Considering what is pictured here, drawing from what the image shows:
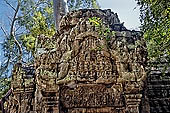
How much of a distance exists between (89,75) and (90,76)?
0.03 m

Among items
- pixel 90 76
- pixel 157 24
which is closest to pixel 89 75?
pixel 90 76

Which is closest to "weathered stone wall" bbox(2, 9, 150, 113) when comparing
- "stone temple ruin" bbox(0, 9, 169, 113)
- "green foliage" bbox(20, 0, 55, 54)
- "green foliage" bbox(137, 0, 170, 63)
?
"stone temple ruin" bbox(0, 9, 169, 113)

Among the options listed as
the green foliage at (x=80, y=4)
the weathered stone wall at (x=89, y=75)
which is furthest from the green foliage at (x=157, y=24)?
the green foliage at (x=80, y=4)

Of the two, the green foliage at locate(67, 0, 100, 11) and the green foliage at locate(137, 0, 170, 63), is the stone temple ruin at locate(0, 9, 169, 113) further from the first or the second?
the green foliage at locate(67, 0, 100, 11)

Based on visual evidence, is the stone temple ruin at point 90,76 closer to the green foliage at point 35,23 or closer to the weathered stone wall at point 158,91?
the weathered stone wall at point 158,91

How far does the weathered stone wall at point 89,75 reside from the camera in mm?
4555

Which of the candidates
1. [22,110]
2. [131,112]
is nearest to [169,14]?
[131,112]

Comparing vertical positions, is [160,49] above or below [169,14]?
below

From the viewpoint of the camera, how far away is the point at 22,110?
520cm

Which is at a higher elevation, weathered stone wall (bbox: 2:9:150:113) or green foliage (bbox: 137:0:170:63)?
green foliage (bbox: 137:0:170:63)

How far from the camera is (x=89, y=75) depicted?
461cm

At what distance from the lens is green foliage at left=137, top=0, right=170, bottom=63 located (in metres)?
4.22

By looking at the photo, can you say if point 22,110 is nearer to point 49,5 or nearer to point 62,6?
point 62,6

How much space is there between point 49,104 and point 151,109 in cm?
213
